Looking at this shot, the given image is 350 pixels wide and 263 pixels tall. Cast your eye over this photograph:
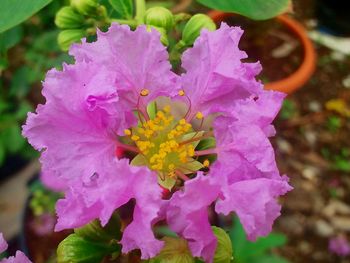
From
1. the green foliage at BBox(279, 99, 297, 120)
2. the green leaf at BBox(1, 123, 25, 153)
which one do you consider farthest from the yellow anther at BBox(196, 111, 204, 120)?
the green foliage at BBox(279, 99, 297, 120)

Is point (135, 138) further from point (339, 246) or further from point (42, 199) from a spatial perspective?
point (339, 246)

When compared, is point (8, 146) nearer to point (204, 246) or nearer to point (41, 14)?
point (41, 14)

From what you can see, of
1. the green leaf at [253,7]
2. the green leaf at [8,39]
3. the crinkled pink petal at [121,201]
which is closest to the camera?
the crinkled pink petal at [121,201]

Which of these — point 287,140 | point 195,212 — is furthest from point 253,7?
point 287,140

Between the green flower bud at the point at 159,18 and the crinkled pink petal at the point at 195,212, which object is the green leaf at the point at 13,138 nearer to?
the green flower bud at the point at 159,18

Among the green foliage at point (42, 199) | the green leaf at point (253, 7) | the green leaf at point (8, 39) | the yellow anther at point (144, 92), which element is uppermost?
the yellow anther at point (144, 92)

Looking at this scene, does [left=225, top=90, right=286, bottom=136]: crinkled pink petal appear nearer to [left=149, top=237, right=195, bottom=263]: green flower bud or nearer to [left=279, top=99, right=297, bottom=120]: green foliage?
[left=149, top=237, right=195, bottom=263]: green flower bud

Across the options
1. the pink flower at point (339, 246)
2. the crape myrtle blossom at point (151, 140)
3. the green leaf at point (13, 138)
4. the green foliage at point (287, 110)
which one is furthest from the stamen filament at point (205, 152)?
the green foliage at point (287, 110)

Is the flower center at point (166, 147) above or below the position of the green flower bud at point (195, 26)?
below
